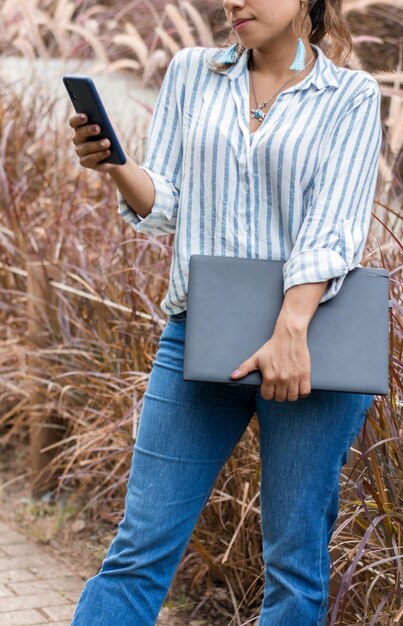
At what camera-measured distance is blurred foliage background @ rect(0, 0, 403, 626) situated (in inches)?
113

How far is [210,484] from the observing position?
8.36 ft

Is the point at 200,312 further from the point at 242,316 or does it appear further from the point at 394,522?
the point at 394,522

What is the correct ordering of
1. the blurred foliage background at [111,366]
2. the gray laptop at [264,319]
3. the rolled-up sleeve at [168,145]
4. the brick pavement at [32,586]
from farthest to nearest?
Result: the brick pavement at [32,586]
the blurred foliage background at [111,366]
the rolled-up sleeve at [168,145]
the gray laptop at [264,319]

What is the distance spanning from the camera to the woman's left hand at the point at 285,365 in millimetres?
2287

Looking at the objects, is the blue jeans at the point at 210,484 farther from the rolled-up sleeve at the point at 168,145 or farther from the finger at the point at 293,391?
the rolled-up sleeve at the point at 168,145

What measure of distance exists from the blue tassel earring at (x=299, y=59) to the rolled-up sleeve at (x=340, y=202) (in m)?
0.17

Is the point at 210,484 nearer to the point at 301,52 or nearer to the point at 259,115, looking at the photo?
the point at 259,115

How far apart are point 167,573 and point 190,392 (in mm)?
427

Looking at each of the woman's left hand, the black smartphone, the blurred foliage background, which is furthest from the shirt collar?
the woman's left hand

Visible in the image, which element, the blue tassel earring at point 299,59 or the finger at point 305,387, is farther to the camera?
the blue tassel earring at point 299,59

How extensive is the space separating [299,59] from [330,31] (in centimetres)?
16

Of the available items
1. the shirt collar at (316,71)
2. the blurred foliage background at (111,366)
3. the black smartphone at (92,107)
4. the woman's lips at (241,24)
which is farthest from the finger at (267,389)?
the woman's lips at (241,24)

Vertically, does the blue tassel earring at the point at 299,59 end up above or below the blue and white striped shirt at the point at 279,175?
above

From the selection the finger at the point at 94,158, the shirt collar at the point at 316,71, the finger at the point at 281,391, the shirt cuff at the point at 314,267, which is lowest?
the finger at the point at 281,391
